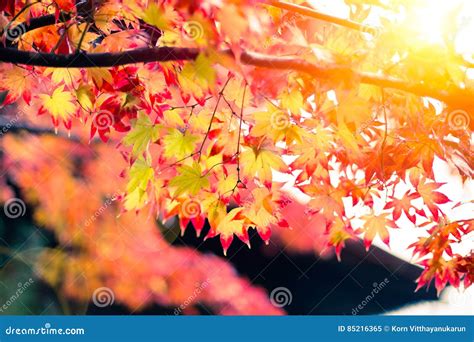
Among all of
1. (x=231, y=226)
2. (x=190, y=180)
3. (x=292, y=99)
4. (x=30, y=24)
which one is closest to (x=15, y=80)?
(x=30, y=24)

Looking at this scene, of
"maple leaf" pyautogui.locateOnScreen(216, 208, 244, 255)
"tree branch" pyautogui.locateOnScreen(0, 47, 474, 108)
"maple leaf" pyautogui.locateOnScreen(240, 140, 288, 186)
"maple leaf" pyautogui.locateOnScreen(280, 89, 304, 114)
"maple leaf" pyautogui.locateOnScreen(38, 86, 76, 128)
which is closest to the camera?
"tree branch" pyautogui.locateOnScreen(0, 47, 474, 108)

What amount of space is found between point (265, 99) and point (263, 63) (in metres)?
0.36

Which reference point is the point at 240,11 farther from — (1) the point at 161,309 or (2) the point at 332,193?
(1) the point at 161,309

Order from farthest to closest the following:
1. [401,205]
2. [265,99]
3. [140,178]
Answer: [401,205], [140,178], [265,99]

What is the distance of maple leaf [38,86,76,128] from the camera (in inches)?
82.4

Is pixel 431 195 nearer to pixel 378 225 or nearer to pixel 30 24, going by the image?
pixel 378 225

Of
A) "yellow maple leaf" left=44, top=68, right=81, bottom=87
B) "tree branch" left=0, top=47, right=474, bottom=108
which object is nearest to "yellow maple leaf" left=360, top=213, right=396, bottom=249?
"tree branch" left=0, top=47, right=474, bottom=108

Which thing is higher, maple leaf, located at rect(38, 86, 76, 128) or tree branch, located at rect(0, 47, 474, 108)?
tree branch, located at rect(0, 47, 474, 108)

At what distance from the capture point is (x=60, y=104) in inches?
84.4

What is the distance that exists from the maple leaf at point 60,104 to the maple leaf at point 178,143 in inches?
21.0

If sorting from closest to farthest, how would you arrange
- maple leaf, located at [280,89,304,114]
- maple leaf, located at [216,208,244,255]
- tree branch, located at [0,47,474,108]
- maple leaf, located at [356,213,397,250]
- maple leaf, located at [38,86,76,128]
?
tree branch, located at [0,47,474,108], maple leaf, located at [280,89,304,114], maple leaf, located at [216,208,244,255], maple leaf, located at [38,86,76,128], maple leaf, located at [356,213,397,250]

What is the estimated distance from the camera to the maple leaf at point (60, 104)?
2094 mm

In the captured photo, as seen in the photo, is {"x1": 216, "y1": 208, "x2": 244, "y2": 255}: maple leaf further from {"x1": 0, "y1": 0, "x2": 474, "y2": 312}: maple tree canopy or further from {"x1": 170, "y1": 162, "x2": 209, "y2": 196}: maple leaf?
{"x1": 170, "y1": 162, "x2": 209, "y2": 196}: maple leaf

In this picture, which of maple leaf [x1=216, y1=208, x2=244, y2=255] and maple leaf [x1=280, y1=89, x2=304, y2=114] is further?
maple leaf [x1=216, y1=208, x2=244, y2=255]
